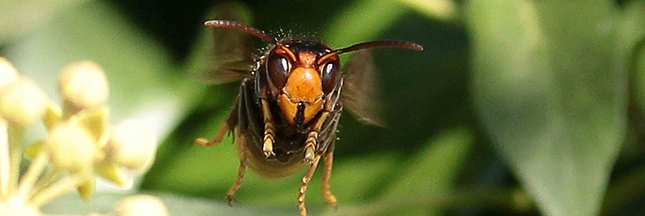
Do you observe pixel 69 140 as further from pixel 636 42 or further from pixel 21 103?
pixel 636 42

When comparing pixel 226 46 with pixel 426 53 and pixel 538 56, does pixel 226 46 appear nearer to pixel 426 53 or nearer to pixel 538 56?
pixel 538 56

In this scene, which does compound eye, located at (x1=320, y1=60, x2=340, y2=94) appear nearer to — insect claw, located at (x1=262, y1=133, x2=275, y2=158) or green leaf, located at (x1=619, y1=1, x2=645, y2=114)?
insect claw, located at (x1=262, y1=133, x2=275, y2=158)

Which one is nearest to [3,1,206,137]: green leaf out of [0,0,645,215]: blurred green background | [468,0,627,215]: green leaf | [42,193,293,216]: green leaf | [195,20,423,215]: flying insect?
[0,0,645,215]: blurred green background

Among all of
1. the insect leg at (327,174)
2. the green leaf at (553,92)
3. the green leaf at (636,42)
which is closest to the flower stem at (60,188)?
the insect leg at (327,174)

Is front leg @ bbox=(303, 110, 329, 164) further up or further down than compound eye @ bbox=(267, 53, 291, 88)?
further down

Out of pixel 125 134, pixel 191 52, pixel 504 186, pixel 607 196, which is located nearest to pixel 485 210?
pixel 504 186
